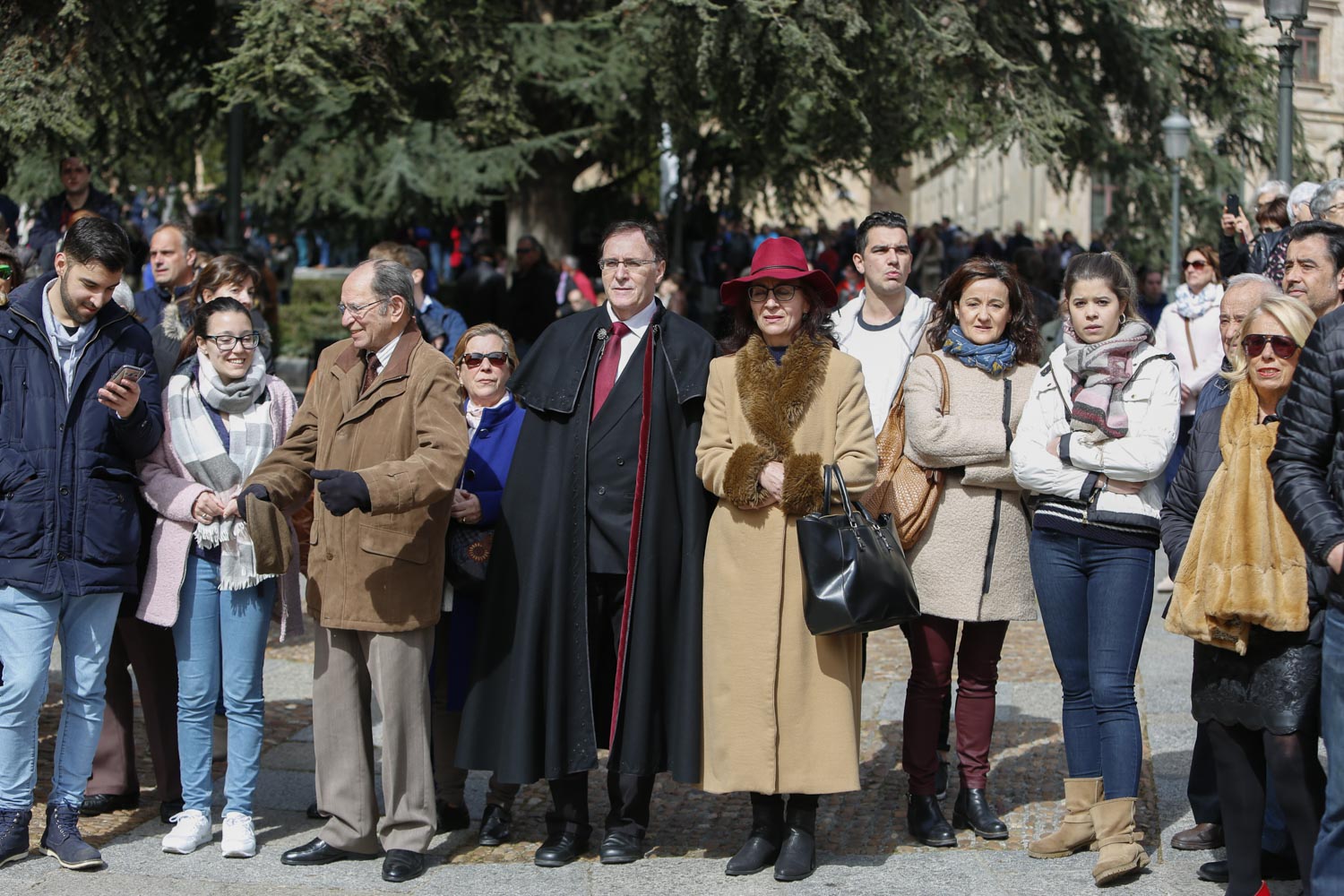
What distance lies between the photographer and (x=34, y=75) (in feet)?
36.9

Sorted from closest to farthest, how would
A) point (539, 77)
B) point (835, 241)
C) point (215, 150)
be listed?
point (539, 77) < point (215, 150) < point (835, 241)

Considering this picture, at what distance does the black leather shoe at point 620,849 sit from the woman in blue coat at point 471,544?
469 millimetres

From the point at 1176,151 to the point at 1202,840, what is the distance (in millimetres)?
13697

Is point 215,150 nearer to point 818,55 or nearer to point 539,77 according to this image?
point 539,77

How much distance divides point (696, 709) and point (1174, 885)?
1570 mm

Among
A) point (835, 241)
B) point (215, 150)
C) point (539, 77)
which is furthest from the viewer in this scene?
point (835, 241)

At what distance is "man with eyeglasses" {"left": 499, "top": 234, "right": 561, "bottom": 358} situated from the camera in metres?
12.8

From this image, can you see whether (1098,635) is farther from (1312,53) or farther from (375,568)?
(1312,53)

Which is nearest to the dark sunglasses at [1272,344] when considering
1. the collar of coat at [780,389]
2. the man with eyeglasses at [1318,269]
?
the man with eyeglasses at [1318,269]

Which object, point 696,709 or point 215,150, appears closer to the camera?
point 696,709

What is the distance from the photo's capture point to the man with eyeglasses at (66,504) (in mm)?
4992

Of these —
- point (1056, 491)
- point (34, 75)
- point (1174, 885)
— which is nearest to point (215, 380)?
point (1056, 491)

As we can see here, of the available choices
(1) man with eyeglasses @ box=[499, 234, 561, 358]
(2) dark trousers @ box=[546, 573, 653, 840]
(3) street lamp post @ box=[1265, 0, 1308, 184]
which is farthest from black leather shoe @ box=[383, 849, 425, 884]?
(3) street lamp post @ box=[1265, 0, 1308, 184]

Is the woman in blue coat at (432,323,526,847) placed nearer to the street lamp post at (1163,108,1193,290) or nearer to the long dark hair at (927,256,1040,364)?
the long dark hair at (927,256,1040,364)
